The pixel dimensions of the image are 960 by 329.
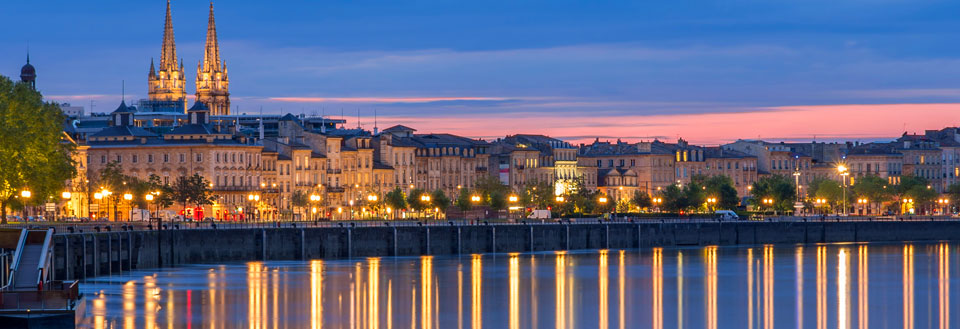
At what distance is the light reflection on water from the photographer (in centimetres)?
7094

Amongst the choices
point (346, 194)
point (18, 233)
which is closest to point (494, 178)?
point (346, 194)

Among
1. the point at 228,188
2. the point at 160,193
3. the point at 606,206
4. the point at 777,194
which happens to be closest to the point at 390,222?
the point at 160,193

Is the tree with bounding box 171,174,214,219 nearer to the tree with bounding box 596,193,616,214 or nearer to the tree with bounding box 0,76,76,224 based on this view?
the tree with bounding box 0,76,76,224

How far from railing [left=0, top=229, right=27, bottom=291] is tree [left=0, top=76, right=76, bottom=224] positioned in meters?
23.2

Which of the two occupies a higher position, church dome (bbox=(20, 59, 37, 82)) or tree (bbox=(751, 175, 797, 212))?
church dome (bbox=(20, 59, 37, 82))

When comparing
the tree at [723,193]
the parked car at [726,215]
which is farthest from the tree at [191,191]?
the tree at [723,193]

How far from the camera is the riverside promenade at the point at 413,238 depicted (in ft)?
298

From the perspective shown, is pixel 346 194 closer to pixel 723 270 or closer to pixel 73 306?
pixel 723 270

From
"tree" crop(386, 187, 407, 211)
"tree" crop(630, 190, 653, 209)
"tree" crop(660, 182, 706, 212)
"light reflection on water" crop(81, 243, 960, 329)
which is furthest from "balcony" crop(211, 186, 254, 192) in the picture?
"tree" crop(630, 190, 653, 209)

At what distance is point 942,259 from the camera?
11788cm

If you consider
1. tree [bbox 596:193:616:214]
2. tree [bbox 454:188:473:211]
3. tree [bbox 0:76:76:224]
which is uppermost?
tree [bbox 0:76:76:224]

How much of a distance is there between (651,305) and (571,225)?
169 ft

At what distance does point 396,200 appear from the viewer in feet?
508

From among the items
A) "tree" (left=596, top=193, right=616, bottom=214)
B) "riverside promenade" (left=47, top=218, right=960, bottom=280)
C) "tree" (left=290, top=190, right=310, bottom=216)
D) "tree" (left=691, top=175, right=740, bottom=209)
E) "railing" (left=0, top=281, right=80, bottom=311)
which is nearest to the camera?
"railing" (left=0, top=281, right=80, bottom=311)
